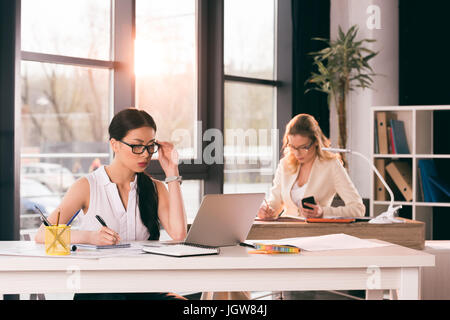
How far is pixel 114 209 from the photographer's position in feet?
8.55

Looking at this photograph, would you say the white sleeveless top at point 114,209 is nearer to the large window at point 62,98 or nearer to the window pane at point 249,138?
the large window at point 62,98

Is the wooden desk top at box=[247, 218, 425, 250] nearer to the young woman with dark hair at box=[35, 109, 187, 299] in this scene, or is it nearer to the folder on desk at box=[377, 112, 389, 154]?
the young woman with dark hair at box=[35, 109, 187, 299]

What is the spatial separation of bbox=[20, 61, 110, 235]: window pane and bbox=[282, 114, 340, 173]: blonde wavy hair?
1.45 meters

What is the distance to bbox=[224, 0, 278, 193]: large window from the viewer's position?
534 cm

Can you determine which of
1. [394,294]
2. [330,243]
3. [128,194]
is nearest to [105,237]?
[128,194]

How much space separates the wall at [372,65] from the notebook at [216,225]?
3.74 meters

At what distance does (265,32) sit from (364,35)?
100cm

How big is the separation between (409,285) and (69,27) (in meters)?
3.26

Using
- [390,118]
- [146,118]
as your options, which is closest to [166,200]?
[146,118]

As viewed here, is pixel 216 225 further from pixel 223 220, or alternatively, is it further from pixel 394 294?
pixel 394 294

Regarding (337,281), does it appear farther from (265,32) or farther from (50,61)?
(265,32)

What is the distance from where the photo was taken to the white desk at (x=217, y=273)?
1.93 metres

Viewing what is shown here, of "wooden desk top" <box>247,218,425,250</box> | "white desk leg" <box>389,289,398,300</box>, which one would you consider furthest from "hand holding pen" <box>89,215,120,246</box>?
"wooden desk top" <box>247,218,425,250</box>
